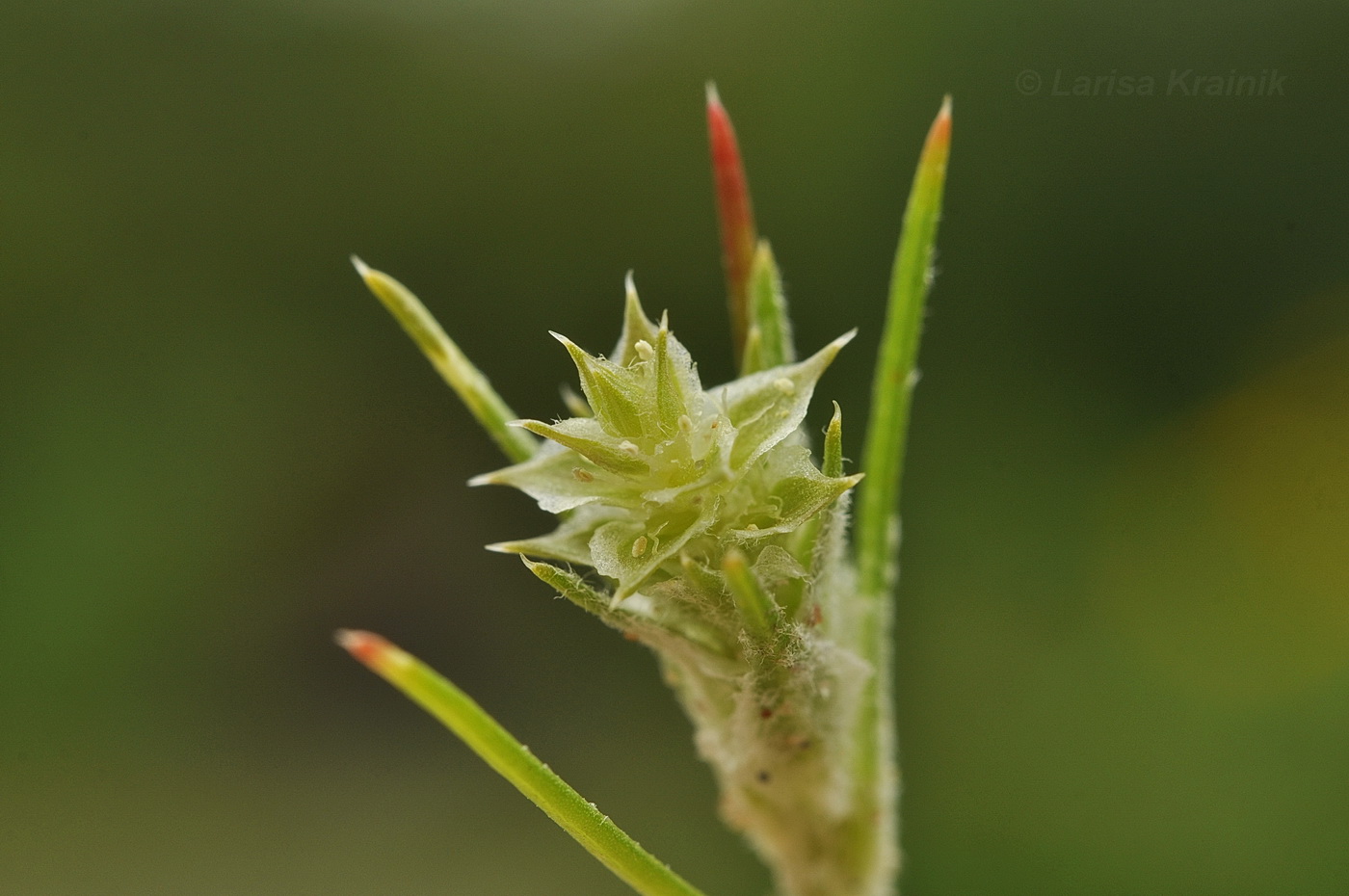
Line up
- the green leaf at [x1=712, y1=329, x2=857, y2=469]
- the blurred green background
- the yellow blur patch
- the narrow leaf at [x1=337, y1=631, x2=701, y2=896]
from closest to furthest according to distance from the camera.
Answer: the narrow leaf at [x1=337, y1=631, x2=701, y2=896] → the green leaf at [x1=712, y1=329, x2=857, y2=469] → the yellow blur patch → the blurred green background

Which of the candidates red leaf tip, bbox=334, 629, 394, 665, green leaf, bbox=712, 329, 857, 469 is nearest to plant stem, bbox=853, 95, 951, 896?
green leaf, bbox=712, 329, 857, 469

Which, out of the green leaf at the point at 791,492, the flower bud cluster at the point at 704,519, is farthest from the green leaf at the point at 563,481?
the green leaf at the point at 791,492

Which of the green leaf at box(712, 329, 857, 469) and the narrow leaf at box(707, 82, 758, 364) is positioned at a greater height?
the narrow leaf at box(707, 82, 758, 364)

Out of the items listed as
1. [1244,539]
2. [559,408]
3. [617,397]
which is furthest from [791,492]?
[559,408]

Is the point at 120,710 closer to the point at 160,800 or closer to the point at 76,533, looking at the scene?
the point at 160,800

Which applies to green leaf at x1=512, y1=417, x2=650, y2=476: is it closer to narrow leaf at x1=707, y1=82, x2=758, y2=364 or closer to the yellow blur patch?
narrow leaf at x1=707, y1=82, x2=758, y2=364

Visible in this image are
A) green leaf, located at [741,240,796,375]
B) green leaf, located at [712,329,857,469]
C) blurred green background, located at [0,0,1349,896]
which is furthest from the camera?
blurred green background, located at [0,0,1349,896]

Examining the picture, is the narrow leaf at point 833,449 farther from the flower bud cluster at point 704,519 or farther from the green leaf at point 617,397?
the green leaf at point 617,397

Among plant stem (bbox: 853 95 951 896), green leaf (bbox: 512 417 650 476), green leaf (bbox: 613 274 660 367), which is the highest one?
green leaf (bbox: 613 274 660 367)

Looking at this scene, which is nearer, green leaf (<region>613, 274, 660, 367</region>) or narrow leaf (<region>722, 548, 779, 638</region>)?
narrow leaf (<region>722, 548, 779, 638</region>)
